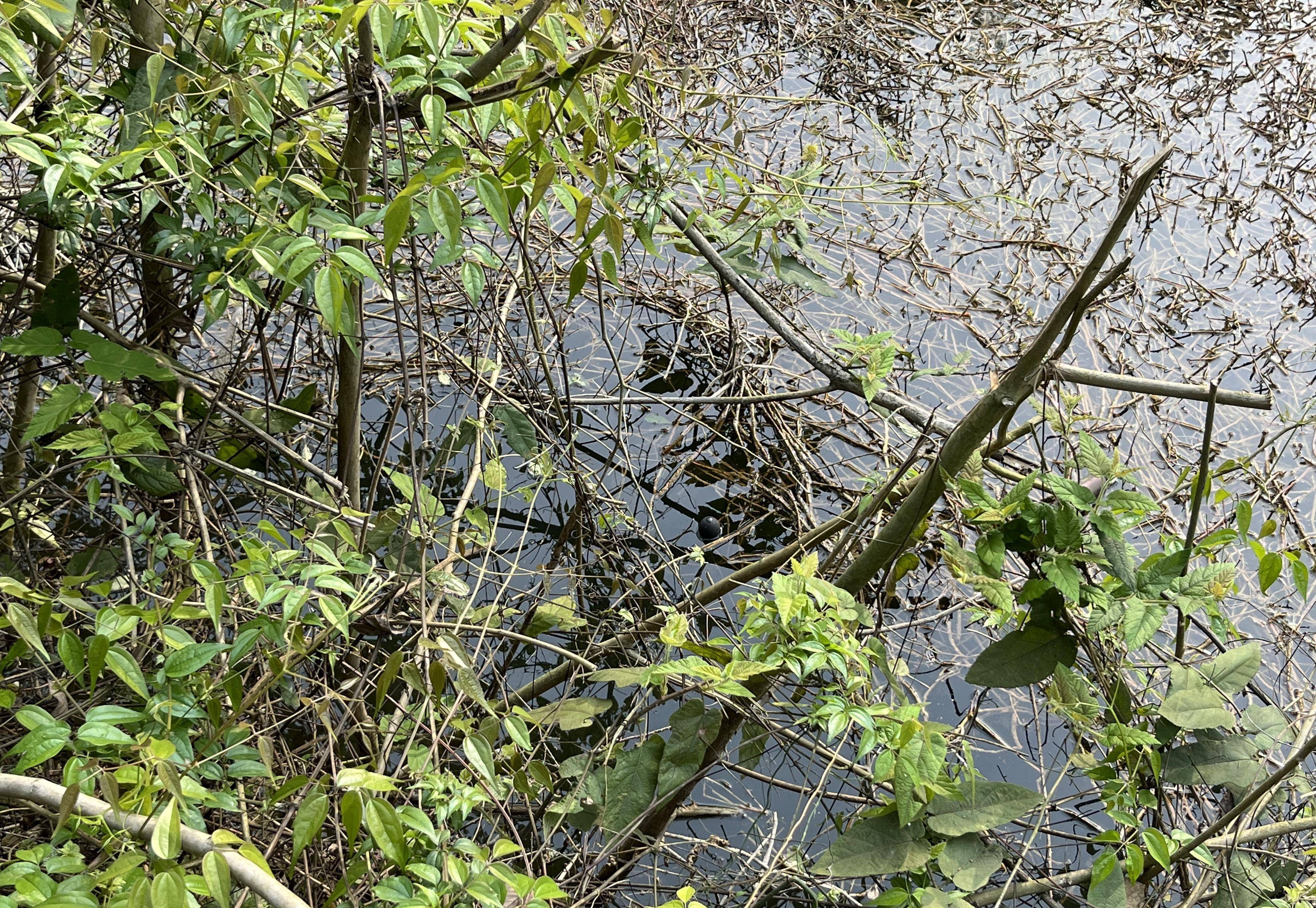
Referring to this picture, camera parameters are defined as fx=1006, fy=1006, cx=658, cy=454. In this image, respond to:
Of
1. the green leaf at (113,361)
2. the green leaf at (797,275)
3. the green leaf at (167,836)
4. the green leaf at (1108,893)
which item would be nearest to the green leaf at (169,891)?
the green leaf at (167,836)

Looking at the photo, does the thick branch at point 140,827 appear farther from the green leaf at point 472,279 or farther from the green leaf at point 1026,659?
the green leaf at point 1026,659

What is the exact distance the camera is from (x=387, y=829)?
829 mm

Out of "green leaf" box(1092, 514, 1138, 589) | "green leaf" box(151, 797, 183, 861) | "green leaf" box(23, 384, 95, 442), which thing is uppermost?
"green leaf" box(1092, 514, 1138, 589)

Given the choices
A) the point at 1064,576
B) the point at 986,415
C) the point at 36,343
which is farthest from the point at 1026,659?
the point at 36,343

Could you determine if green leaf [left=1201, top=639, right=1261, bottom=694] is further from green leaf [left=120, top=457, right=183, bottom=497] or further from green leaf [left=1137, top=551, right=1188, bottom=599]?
green leaf [left=120, top=457, right=183, bottom=497]

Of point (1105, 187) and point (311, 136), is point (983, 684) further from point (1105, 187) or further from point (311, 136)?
point (1105, 187)

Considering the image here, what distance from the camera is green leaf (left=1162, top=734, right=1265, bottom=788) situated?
1.30m

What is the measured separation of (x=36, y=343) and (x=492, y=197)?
0.70 m

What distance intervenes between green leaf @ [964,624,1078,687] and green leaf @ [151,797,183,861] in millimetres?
933

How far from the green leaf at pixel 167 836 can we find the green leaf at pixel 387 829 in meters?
0.14

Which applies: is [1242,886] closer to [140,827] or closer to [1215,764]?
[1215,764]

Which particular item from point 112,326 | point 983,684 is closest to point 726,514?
point 983,684

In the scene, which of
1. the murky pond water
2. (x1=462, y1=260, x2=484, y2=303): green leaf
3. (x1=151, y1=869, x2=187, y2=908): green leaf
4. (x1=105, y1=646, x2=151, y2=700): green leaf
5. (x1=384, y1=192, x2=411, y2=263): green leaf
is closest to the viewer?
(x1=151, y1=869, x2=187, y2=908): green leaf

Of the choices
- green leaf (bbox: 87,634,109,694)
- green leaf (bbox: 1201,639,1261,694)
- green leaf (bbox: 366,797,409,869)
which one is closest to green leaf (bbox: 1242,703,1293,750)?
green leaf (bbox: 1201,639,1261,694)
